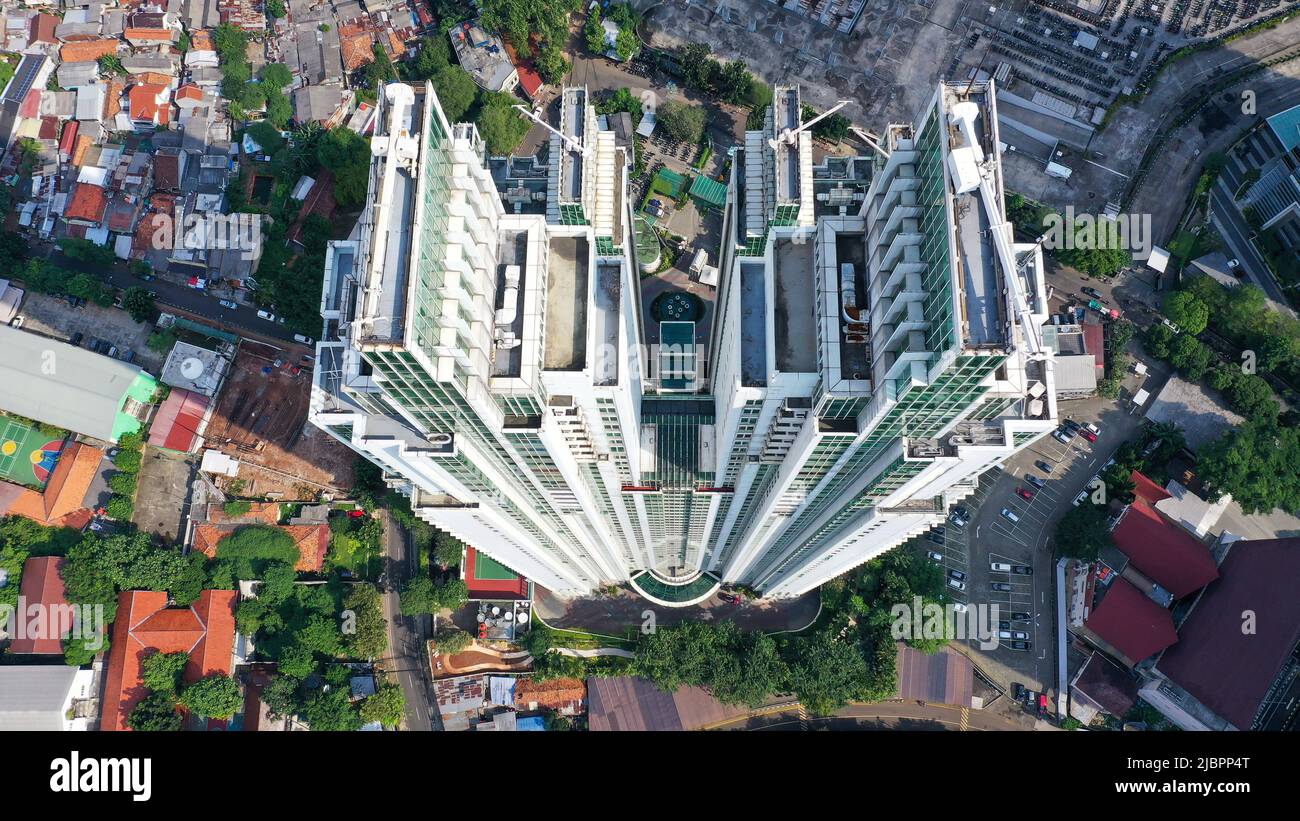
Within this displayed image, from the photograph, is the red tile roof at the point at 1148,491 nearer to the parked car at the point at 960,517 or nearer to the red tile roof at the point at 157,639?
the parked car at the point at 960,517

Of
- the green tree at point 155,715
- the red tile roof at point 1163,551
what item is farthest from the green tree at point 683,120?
the green tree at point 155,715

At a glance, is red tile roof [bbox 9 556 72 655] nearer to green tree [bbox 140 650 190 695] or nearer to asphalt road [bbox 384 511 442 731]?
green tree [bbox 140 650 190 695]

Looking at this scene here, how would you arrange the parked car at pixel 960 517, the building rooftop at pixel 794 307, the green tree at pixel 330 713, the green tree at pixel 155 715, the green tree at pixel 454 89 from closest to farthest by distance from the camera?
the building rooftop at pixel 794 307, the green tree at pixel 155 715, the green tree at pixel 330 713, the parked car at pixel 960 517, the green tree at pixel 454 89

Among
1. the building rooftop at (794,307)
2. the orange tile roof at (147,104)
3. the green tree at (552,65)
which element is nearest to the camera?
the building rooftop at (794,307)

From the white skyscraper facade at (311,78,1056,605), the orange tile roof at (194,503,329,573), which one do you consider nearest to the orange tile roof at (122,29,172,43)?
the orange tile roof at (194,503,329,573)

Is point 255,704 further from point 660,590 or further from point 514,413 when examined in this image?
point 514,413

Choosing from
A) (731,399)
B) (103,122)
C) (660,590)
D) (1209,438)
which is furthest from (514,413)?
(103,122)

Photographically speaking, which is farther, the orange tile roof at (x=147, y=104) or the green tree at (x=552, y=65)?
the green tree at (x=552, y=65)
